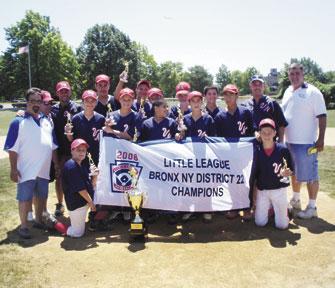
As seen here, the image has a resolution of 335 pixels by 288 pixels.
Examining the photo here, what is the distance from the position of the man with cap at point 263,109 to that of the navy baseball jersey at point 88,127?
8.41 ft

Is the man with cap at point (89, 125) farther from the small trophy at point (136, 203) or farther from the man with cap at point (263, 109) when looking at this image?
the man with cap at point (263, 109)

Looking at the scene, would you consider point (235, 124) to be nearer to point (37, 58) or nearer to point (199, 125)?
point (199, 125)

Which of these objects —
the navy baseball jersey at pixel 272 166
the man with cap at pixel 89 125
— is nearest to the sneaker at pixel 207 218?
the navy baseball jersey at pixel 272 166

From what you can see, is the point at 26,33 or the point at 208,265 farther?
the point at 26,33

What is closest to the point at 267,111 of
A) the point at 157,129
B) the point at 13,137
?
the point at 157,129

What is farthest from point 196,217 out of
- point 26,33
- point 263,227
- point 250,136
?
point 26,33

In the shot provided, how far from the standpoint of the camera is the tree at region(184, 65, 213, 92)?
88488mm

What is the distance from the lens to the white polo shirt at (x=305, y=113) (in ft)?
20.3

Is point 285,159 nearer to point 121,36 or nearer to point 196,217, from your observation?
point 196,217

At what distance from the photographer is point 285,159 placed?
580cm

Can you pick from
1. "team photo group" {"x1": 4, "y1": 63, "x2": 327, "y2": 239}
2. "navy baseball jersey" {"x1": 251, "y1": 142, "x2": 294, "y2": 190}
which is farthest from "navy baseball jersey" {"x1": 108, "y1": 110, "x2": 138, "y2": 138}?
"navy baseball jersey" {"x1": 251, "y1": 142, "x2": 294, "y2": 190}

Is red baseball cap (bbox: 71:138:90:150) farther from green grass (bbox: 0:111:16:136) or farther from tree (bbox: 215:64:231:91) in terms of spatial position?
tree (bbox: 215:64:231:91)

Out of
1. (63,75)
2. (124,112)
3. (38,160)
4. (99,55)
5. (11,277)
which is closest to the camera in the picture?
(11,277)

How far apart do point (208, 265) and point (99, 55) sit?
50391 mm
